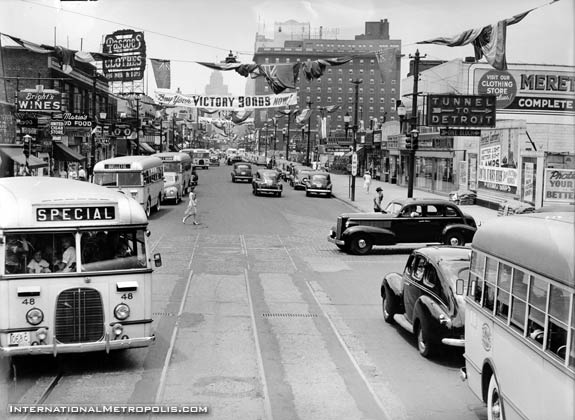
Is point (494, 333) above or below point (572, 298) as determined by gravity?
below

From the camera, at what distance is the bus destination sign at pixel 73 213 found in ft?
30.1

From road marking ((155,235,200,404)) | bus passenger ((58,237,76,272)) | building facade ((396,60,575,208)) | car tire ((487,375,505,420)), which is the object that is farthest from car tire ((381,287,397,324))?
building facade ((396,60,575,208))

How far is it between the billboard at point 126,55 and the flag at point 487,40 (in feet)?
33.2

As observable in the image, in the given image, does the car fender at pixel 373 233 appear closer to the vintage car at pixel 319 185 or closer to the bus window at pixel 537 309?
the bus window at pixel 537 309

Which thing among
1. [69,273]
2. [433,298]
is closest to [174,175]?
[433,298]

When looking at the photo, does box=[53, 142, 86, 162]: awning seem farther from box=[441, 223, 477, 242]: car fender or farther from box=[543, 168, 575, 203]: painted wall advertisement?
box=[441, 223, 477, 242]: car fender

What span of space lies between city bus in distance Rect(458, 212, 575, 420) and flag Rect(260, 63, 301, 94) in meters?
9.58

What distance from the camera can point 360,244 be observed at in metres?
23.1

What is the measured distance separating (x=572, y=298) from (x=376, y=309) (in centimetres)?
975

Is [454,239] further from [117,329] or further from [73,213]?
[73,213]

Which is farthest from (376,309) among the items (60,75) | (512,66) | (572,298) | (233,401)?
(60,75)

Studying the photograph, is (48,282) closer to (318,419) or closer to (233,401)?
(233,401)

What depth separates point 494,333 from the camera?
24.3ft

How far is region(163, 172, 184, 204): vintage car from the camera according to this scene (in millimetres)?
40000
